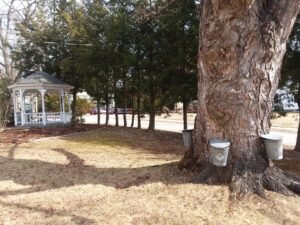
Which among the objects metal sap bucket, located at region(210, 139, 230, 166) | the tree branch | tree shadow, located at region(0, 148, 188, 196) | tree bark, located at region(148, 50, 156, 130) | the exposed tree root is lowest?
tree shadow, located at region(0, 148, 188, 196)

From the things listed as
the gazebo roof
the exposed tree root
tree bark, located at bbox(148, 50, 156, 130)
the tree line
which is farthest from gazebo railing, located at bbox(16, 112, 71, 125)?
the exposed tree root

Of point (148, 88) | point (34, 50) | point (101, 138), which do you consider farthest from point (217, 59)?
point (34, 50)

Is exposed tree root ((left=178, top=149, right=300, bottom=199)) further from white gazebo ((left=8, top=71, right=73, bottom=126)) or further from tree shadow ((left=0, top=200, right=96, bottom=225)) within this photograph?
white gazebo ((left=8, top=71, right=73, bottom=126))

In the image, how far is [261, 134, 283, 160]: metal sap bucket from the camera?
180 inches

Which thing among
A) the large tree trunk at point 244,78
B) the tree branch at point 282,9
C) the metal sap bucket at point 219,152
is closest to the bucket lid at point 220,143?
the metal sap bucket at point 219,152

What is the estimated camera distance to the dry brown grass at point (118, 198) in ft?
13.1

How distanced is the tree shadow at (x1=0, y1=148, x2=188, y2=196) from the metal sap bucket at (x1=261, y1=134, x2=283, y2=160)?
1.23 meters

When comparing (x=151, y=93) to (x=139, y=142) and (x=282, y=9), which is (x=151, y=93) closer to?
(x=139, y=142)

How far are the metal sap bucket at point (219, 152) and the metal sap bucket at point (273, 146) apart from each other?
0.51 m

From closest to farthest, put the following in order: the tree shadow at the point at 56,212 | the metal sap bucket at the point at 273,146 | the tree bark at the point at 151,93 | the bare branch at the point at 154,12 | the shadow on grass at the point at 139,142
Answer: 1. the tree shadow at the point at 56,212
2. the metal sap bucket at the point at 273,146
3. the shadow on grass at the point at 139,142
4. the bare branch at the point at 154,12
5. the tree bark at the point at 151,93

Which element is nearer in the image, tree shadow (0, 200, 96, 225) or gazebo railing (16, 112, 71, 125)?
tree shadow (0, 200, 96, 225)

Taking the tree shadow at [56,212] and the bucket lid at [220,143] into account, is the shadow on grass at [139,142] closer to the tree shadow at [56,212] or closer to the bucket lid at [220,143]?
the bucket lid at [220,143]

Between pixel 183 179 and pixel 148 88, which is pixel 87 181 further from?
pixel 148 88

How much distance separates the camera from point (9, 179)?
6.08 meters
